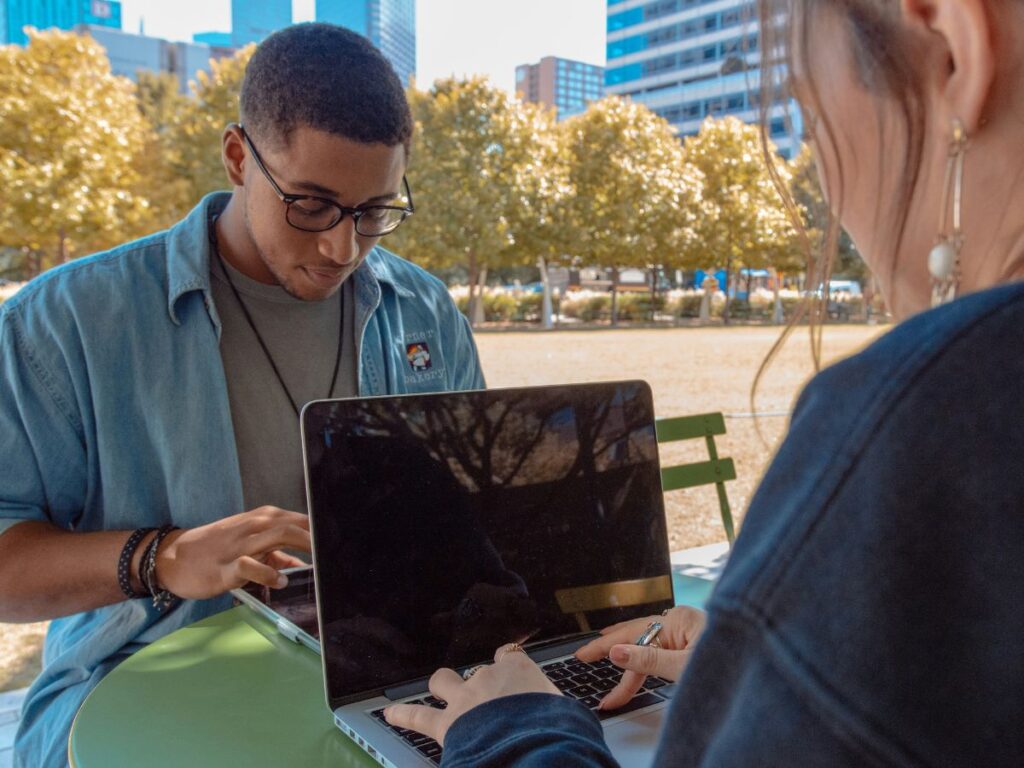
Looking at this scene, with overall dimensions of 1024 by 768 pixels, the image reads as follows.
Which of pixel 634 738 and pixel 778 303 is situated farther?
pixel 778 303

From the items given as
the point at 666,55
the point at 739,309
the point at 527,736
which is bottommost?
the point at 739,309

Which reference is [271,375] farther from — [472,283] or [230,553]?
[472,283]

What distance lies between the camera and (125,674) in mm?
1322

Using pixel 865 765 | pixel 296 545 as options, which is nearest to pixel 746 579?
pixel 865 765

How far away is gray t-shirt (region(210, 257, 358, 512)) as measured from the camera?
186cm

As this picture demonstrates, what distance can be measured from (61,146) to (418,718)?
11590 mm

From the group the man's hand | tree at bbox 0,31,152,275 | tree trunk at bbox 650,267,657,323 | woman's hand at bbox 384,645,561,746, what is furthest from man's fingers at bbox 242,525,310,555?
tree trunk at bbox 650,267,657,323

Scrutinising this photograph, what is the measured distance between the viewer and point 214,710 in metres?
1.19

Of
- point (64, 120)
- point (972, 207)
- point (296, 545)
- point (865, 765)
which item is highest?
point (64, 120)

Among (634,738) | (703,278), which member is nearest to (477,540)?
(634,738)

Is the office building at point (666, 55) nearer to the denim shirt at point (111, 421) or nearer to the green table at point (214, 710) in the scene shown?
the denim shirt at point (111, 421)

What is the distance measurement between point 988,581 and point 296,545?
1.17 metres

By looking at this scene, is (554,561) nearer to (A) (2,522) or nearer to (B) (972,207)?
(B) (972,207)

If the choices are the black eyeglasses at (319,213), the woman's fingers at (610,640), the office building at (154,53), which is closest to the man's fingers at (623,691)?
the woman's fingers at (610,640)
